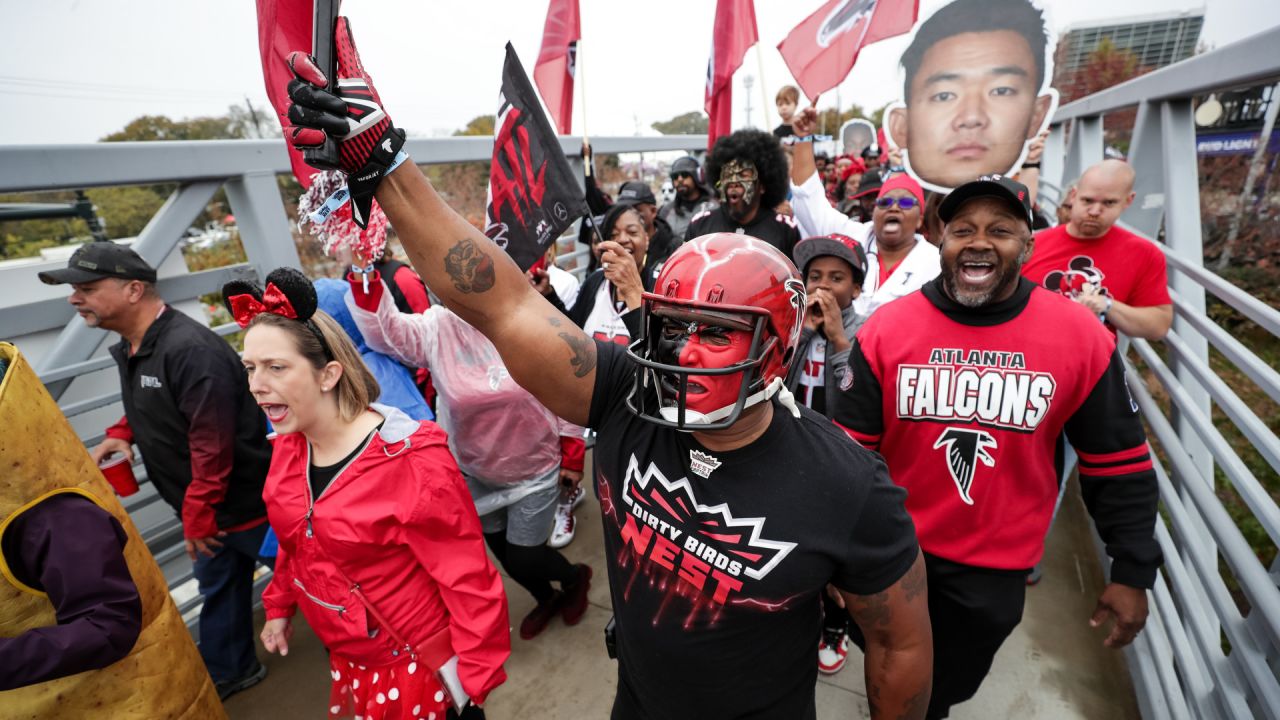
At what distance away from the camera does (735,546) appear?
1374mm

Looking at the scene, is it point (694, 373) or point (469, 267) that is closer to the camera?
point (694, 373)

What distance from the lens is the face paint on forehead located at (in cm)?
442

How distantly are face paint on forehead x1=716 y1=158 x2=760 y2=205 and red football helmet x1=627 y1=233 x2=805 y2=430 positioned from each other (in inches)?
126

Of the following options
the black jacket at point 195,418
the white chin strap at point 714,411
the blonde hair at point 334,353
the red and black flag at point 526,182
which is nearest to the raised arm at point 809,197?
the red and black flag at point 526,182

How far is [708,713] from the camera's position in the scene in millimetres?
1533

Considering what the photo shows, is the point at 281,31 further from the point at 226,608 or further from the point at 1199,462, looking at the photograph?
the point at 1199,462

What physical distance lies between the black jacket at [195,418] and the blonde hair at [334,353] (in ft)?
3.66

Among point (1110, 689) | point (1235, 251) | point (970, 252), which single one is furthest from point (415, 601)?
point (1235, 251)

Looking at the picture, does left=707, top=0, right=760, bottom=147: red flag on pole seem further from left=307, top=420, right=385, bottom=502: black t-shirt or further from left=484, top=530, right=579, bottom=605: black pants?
left=307, top=420, right=385, bottom=502: black t-shirt

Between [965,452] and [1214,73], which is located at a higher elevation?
[1214,73]

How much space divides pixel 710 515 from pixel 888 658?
668mm

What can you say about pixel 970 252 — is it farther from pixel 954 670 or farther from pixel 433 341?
pixel 433 341

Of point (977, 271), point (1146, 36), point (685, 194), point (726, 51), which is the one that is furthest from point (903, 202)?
point (1146, 36)

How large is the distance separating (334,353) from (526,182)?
1078mm
